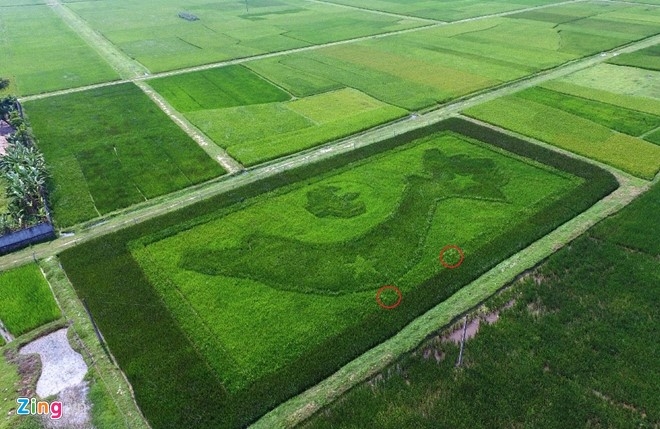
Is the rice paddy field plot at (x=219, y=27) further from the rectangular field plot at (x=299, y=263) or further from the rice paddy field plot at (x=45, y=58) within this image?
the rectangular field plot at (x=299, y=263)

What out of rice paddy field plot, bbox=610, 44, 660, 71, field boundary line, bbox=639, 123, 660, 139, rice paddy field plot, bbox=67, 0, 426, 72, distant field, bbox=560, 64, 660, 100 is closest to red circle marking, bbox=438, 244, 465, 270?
field boundary line, bbox=639, 123, 660, 139

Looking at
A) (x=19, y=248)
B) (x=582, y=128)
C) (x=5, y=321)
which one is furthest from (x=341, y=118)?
(x=5, y=321)

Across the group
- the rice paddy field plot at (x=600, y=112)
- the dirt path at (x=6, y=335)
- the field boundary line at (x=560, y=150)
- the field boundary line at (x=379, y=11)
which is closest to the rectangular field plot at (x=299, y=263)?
the field boundary line at (x=560, y=150)

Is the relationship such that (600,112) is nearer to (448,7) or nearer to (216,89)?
(216,89)

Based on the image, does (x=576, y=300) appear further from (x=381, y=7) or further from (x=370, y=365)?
(x=381, y=7)

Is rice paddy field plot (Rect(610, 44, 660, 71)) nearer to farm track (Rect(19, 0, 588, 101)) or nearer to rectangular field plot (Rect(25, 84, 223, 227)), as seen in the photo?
farm track (Rect(19, 0, 588, 101))

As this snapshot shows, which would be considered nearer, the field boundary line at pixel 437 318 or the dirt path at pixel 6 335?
the field boundary line at pixel 437 318
